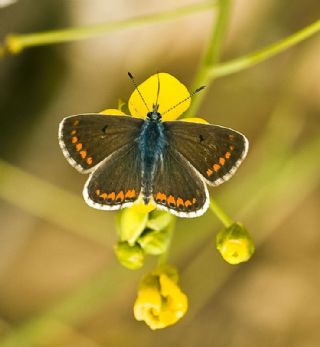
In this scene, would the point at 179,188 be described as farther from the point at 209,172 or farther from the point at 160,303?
the point at 160,303

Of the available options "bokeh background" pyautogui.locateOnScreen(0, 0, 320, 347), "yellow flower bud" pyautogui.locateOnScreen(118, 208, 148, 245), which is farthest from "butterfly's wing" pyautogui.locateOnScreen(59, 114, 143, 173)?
"bokeh background" pyautogui.locateOnScreen(0, 0, 320, 347)

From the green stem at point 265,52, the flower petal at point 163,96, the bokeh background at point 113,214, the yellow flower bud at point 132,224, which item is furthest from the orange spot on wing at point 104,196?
the bokeh background at point 113,214

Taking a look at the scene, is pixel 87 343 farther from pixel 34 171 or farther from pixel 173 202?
pixel 173 202

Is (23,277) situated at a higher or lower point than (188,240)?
lower

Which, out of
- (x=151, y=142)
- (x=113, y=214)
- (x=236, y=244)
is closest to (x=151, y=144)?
(x=151, y=142)

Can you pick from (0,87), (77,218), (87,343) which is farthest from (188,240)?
(0,87)

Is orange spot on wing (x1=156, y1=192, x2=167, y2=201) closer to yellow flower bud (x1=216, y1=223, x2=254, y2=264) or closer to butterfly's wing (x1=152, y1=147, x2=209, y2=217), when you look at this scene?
butterfly's wing (x1=152, y1=147, x2=209, y2=217)
